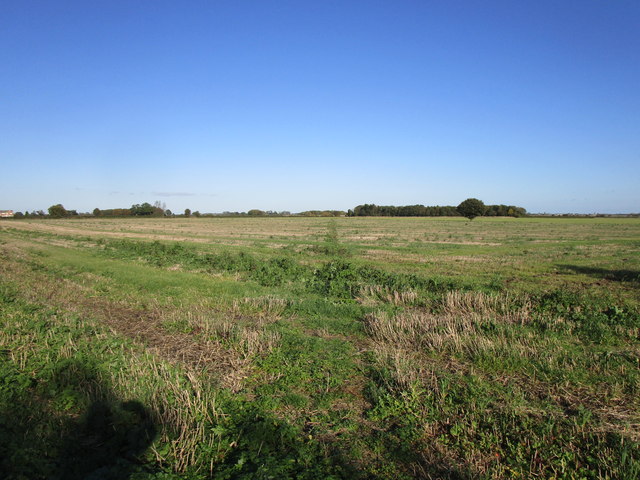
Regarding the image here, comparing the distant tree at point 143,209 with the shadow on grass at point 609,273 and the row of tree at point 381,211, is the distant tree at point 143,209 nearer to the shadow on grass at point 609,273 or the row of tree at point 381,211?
the row of tree at point 381,211

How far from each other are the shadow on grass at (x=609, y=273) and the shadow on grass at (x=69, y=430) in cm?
1989

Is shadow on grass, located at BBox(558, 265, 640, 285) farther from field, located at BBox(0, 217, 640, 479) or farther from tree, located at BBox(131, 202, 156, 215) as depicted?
tree, located at BBox(131, 202, 156, 215)

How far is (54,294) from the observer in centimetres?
1305

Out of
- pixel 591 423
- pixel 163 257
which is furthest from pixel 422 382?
pixel 163 257

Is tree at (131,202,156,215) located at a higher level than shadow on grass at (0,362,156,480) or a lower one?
higher

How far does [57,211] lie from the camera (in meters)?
136

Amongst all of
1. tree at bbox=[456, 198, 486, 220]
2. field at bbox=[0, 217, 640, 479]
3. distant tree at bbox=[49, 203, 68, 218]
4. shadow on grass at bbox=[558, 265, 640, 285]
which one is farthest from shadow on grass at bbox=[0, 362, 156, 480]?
distant tree at bbox=[49, 203, 68, 218]

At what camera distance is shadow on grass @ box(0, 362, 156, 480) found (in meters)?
4.22

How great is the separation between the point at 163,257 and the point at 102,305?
11.8 metres

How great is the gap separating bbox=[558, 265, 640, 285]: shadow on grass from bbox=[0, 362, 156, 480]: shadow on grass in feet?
65.3

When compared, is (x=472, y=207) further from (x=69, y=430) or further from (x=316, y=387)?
(x=69, y=430)

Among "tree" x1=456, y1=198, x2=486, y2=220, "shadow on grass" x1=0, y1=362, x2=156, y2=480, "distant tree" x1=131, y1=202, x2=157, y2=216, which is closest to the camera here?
"shadow on grass" x1=0, y1=362, x2=156, y2=480

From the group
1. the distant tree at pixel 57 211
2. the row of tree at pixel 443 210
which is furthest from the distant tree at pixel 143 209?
the row of tree at pixel 443 210

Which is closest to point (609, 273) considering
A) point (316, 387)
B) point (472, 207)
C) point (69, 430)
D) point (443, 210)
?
point (316, 387)
